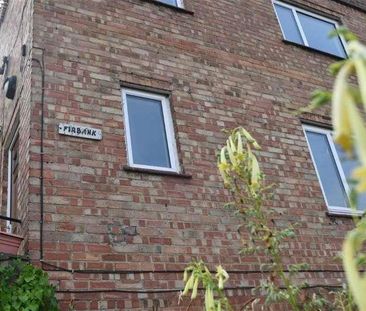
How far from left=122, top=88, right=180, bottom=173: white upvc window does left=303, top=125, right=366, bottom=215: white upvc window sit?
103 inches

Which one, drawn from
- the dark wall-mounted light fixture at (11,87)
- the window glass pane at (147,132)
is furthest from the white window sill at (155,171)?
the dark wall-mounted light fixture at (11,87)

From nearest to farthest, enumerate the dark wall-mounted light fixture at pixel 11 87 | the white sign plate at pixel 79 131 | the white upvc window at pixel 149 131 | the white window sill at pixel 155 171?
the white sign plate at pixel 79 131
the white window sill at pixel 155 171
the white upvc window at pixel 149 131
the dark wall-mounted light fixture at pixel 11 87

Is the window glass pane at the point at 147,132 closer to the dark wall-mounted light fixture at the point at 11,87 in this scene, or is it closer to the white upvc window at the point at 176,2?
the dark wall-mounted light fixture at the point at 11,87

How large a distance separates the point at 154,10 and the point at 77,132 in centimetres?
283

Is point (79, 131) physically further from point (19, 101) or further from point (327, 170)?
point (327, 170)

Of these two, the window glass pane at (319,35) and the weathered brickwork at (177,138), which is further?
the window glass pane at (319,35)

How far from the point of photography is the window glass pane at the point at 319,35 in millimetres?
9211

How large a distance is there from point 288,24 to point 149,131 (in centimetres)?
480

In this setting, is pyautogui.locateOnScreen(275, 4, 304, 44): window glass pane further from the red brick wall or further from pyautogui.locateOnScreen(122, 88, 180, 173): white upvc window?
the red brick wall

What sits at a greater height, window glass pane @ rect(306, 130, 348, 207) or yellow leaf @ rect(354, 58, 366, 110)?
window glass pane @ rect(306, 130, 348, 207)

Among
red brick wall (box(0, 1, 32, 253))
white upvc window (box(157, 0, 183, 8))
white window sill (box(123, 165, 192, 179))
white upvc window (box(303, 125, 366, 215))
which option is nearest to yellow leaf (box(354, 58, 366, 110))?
red brick wall (box(0, 1, 32, 253))

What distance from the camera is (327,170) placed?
714 cm

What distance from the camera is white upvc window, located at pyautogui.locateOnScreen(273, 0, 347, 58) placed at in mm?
8905

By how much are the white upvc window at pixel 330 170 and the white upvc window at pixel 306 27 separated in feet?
7.46
